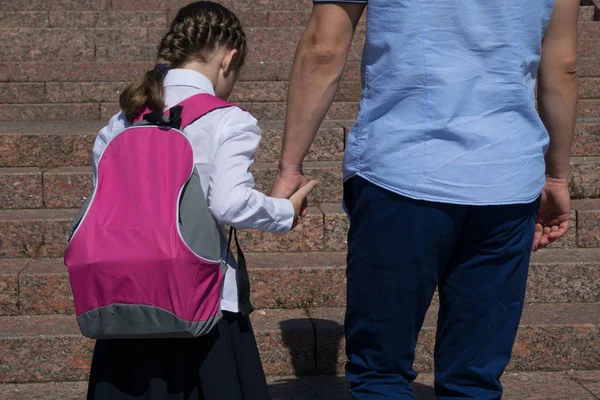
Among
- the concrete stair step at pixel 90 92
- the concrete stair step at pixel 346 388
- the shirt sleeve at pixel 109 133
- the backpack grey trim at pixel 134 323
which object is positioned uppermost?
the shirt sleeve at pixel 109 133

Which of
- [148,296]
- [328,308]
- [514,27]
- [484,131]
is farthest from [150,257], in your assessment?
[328,308]

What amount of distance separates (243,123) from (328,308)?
1.90 m

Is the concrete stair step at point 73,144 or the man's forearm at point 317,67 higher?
the man's forearm at point 317,67

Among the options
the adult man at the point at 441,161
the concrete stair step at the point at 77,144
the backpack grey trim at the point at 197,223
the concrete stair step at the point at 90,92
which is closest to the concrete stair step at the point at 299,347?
the concrete stair step at the point at 77,144

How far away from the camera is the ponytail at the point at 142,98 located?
7.95 ft

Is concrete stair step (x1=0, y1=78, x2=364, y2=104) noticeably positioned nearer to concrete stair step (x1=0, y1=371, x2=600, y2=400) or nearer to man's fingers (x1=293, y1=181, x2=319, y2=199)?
concrete stair step (x1=0, y1=371, x2=600, y2=400)

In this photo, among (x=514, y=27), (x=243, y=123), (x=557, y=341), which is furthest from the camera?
(x=557, y=341)

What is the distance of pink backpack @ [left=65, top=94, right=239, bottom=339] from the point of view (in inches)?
88.7

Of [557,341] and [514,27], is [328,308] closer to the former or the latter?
[557,341]

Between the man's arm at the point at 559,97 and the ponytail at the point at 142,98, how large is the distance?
1.00 metres

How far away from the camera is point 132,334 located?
2305mm

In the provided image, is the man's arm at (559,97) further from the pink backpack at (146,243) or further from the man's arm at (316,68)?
the pink backpack at (146,243)

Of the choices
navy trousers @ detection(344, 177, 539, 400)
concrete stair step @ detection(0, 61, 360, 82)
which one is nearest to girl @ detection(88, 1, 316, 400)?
navy trousers @ detection(344, 177, 539, 400)

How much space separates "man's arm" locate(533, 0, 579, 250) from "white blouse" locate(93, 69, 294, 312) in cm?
75
